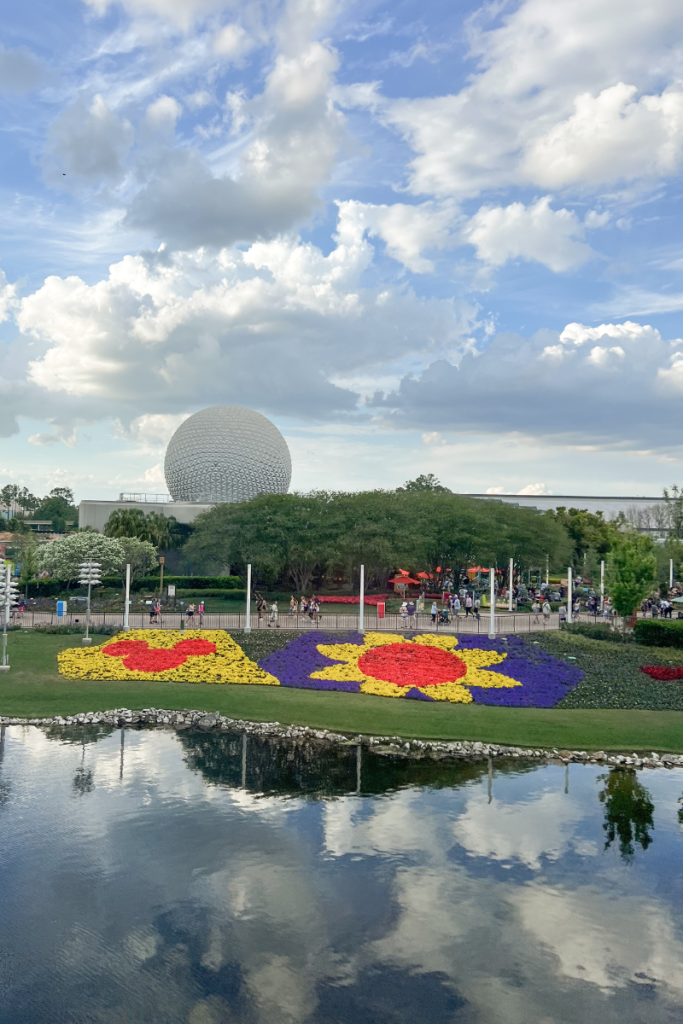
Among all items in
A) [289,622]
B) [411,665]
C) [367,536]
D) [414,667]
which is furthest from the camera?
[367,536]

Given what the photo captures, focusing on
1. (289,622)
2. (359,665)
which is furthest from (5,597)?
(359,665)

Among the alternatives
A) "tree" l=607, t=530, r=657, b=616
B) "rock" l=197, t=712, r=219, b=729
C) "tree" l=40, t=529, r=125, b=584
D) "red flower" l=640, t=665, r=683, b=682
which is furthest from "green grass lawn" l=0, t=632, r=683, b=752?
"tree" l=40, t=529, r=125, b=584

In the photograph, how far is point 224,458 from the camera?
229ft

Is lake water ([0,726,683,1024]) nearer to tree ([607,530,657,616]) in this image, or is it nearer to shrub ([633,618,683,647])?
shrub ([633,618,683,647])

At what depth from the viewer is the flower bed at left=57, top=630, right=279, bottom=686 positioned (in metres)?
27.8

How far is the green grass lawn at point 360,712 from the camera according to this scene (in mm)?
21844

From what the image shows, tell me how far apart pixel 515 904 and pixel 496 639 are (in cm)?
1965

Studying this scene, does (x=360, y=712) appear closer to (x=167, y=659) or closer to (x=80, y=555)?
(x=167, y=659)

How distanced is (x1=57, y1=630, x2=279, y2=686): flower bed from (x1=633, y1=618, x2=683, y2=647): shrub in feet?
52.2

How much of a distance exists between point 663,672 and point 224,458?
4885 cm

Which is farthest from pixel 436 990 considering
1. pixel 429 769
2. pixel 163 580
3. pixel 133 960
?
pixel 163 580

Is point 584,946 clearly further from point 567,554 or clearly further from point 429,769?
point 567,554

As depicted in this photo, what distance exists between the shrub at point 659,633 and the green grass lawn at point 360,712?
751 cm

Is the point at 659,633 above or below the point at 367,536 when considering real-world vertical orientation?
below
